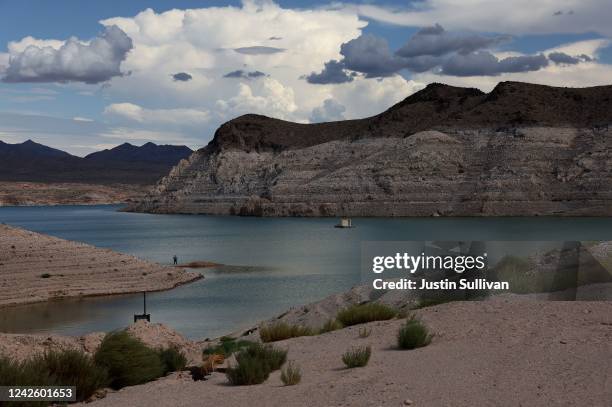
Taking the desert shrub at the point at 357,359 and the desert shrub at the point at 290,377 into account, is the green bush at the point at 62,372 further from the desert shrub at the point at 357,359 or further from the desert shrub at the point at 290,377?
the desert shrub at the point at 357,359

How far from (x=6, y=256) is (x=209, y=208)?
101930mm

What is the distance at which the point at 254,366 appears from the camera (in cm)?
1005

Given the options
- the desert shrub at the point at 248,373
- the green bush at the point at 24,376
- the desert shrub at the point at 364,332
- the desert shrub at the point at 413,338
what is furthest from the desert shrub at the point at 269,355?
the green bush at the point at 24,376

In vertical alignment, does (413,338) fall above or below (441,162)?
below

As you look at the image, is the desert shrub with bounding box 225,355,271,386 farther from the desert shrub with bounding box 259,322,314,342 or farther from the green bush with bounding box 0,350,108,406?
the desert shrub with bounding box 259,322,314,342

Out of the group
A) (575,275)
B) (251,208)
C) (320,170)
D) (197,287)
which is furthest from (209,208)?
(575,275)

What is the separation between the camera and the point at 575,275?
1661 cm

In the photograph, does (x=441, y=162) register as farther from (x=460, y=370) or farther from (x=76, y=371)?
(x=460, y=370)

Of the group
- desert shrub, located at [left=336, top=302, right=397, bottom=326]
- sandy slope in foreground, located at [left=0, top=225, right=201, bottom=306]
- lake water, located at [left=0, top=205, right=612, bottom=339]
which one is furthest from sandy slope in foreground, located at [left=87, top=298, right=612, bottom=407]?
sandy slope in foreground, located at [left=0, top=225, right=201, bottom=306]

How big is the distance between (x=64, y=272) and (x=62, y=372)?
1122 inches

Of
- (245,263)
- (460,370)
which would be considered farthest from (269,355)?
(245,263)

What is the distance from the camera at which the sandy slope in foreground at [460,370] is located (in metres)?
8.19

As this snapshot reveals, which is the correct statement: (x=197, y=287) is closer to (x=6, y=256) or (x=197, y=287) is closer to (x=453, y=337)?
(x=6, y=256)

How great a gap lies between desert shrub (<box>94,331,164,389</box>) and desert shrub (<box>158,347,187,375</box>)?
13.2 inches
